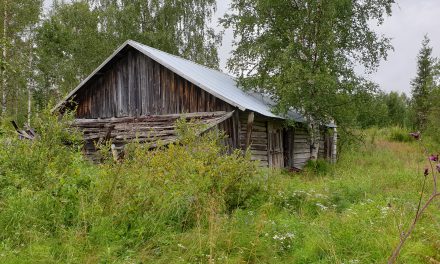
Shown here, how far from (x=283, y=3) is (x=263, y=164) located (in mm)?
5803

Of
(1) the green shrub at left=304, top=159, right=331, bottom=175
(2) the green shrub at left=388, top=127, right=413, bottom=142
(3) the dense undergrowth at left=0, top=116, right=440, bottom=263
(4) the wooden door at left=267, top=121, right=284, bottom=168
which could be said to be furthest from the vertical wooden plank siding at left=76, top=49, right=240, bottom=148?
(2) the green shrub at left=388, top=127, right=413, bottom=142

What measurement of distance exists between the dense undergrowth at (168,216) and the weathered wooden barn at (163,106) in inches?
226

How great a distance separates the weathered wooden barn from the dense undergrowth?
5.74m

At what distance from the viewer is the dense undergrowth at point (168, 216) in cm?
409

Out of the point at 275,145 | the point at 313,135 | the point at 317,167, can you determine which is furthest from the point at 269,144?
the point at 317,167

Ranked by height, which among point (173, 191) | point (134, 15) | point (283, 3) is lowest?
point (173, 191)

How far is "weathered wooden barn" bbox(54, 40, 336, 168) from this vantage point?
12516 millimetres

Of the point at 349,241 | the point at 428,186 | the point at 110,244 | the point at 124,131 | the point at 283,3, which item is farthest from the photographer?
the point at 283,3

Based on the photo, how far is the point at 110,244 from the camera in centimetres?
418

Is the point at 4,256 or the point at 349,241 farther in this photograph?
the point at 349,241

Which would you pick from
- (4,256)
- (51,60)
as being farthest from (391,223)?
(51,60)

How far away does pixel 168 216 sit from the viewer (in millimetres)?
4852

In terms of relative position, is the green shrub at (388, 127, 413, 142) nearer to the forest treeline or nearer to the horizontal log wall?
the forest treeline

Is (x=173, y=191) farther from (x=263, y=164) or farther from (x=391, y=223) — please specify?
(x=263, y=164)
